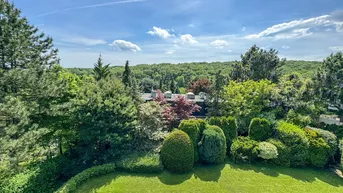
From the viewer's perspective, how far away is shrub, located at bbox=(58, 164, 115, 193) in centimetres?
924

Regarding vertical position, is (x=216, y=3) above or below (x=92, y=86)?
above

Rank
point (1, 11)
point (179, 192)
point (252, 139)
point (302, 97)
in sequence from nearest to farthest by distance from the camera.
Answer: point (179, 192) → point (1, 11) → point (252, 139) → point (302, 97)

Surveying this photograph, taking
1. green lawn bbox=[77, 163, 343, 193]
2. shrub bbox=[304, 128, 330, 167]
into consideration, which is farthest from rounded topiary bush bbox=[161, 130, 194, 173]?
shrub bbox=[304, 128, 330, 167]

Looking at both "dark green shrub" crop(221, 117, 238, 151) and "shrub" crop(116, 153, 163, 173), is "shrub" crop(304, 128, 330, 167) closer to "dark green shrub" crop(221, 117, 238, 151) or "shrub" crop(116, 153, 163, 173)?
"dark green shrub" crop(221, 117, 238, 151)

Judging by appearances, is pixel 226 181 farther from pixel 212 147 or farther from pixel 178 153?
pixel 178 153

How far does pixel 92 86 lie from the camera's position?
39.5ft

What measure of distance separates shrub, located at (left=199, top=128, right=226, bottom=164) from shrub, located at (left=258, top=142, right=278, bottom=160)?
246cm

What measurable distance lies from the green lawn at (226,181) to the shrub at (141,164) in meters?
0.35

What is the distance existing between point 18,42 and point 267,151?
16751 millimetres

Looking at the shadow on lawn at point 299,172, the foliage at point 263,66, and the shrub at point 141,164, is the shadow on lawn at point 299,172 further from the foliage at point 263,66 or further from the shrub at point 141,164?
the foliage at point 263,66

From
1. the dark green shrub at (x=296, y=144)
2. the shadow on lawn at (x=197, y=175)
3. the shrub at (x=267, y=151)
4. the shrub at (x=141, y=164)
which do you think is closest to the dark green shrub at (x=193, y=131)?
the shadow on lawn at (x=197, y=175)

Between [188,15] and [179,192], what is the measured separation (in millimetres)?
12153

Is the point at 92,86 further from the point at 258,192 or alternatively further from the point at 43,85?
the point at 258,192

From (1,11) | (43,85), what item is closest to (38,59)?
(43,85)
